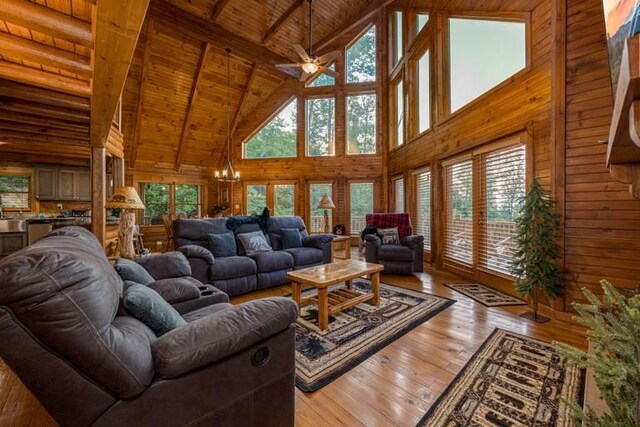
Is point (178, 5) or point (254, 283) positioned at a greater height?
point (178, 5)

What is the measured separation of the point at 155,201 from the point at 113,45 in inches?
297

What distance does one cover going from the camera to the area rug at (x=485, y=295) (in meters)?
3.26

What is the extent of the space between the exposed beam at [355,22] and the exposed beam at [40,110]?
6139 mm

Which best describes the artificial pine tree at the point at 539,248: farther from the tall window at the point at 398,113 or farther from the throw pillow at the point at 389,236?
the tall window at the point at 398,113

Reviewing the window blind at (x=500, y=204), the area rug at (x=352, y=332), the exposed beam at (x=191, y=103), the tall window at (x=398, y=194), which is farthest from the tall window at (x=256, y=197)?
the window blind at (x=500, y=204)

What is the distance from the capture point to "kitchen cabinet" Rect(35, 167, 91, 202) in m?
6.75

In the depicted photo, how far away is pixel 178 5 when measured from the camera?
5.73m

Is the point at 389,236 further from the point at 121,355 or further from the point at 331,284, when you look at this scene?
the point at 121,355

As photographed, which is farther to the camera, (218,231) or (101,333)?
Answer: (218,231)

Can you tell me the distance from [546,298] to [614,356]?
8.75ft

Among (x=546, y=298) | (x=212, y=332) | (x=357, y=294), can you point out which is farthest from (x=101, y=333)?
(x=546, y=298)

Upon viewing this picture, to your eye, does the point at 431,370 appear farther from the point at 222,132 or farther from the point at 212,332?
the point at 222,132

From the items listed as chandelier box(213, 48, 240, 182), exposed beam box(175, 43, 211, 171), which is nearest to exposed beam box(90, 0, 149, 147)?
chandelier box(213, 48, 240, 182)

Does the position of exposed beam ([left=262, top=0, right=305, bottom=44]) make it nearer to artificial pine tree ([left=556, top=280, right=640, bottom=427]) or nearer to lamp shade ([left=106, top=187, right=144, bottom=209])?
lamp shade ([left=106, top=187, right=144, bottom=209])
